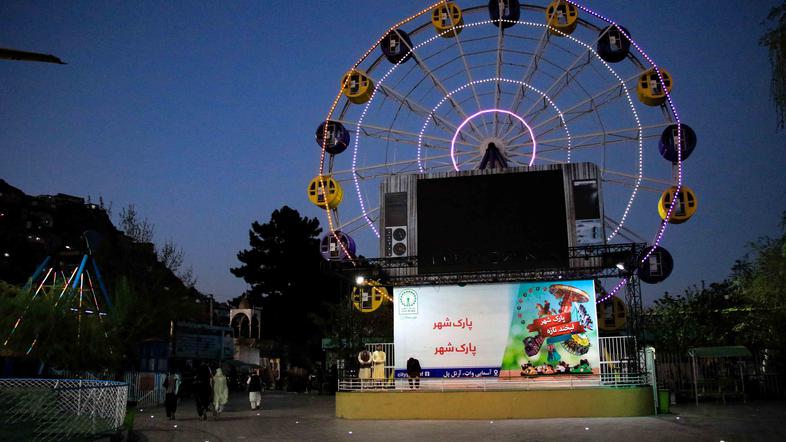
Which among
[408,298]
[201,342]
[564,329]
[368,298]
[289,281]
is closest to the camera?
[564,329]

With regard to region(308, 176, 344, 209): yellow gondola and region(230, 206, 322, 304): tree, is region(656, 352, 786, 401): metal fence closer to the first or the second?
region(308, 176, 344, 209): yellow gondola

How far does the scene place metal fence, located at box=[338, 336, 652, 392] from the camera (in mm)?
19703

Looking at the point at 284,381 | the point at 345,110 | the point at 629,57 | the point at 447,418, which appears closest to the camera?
the point at 447,418

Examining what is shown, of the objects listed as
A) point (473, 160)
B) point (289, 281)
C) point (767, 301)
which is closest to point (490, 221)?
point (473, 160)

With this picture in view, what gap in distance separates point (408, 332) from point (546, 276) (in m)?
4.91

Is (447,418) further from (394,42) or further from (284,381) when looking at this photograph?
(284,381)

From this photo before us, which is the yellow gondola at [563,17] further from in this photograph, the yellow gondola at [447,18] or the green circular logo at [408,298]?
the green circular logo at [408,298]

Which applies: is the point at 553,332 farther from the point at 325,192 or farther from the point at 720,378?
the point at 720,378

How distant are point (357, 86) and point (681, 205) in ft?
37.8

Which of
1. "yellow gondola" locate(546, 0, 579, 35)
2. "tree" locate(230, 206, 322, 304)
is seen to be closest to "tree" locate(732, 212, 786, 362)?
"yellow gondola" locate(546, 0, 579, 35)

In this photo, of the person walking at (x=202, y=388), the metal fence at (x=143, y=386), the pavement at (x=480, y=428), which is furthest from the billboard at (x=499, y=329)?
the metal fence at (x=143, y=386)

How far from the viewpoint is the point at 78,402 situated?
34.7 feet

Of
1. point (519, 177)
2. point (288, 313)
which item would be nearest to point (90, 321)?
point (519, 177)

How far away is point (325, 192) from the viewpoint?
2514cm
